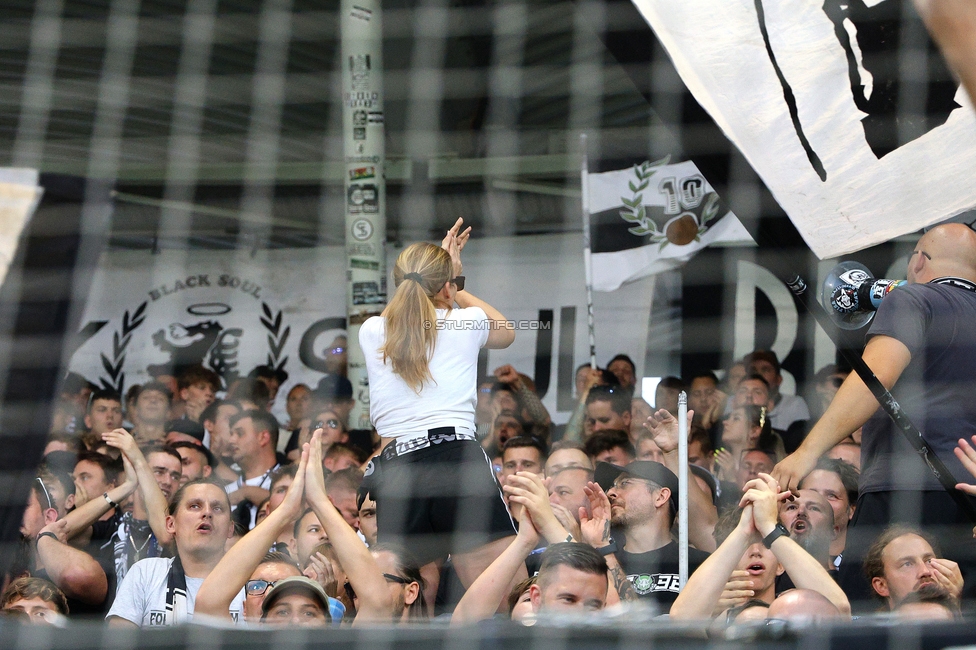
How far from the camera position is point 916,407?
7.77 ft

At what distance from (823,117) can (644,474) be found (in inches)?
39.1

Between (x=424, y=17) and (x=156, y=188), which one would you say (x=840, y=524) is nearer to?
(x=424, y=17)

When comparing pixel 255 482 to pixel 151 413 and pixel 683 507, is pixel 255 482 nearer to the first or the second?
pixel 151 413

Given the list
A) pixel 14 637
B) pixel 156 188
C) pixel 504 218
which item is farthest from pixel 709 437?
pixel 156 188

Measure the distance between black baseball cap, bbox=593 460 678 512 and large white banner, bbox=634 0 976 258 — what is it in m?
0.77

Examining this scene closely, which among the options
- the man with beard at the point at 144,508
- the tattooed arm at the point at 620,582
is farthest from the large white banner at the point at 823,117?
the man with beard at the point at 144,508

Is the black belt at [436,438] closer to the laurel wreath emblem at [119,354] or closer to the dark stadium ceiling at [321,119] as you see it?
the dark stadium ceiling at [321,119]

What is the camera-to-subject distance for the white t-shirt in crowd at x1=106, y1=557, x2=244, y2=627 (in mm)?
2643

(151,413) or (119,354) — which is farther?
(119,354)

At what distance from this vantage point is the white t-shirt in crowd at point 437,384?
260cm

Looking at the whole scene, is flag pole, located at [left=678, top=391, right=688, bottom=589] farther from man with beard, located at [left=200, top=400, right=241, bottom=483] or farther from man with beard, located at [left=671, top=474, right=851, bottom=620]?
man with beard, located at [left=200, top=400, right=241, bottom=483]

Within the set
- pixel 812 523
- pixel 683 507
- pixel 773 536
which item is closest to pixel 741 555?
pixel 773 536

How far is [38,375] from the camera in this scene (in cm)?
171

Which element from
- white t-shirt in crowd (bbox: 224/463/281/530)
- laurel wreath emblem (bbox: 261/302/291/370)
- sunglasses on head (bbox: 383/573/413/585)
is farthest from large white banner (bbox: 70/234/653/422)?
sunglasses on head (bbox: 383/573/413/585)
